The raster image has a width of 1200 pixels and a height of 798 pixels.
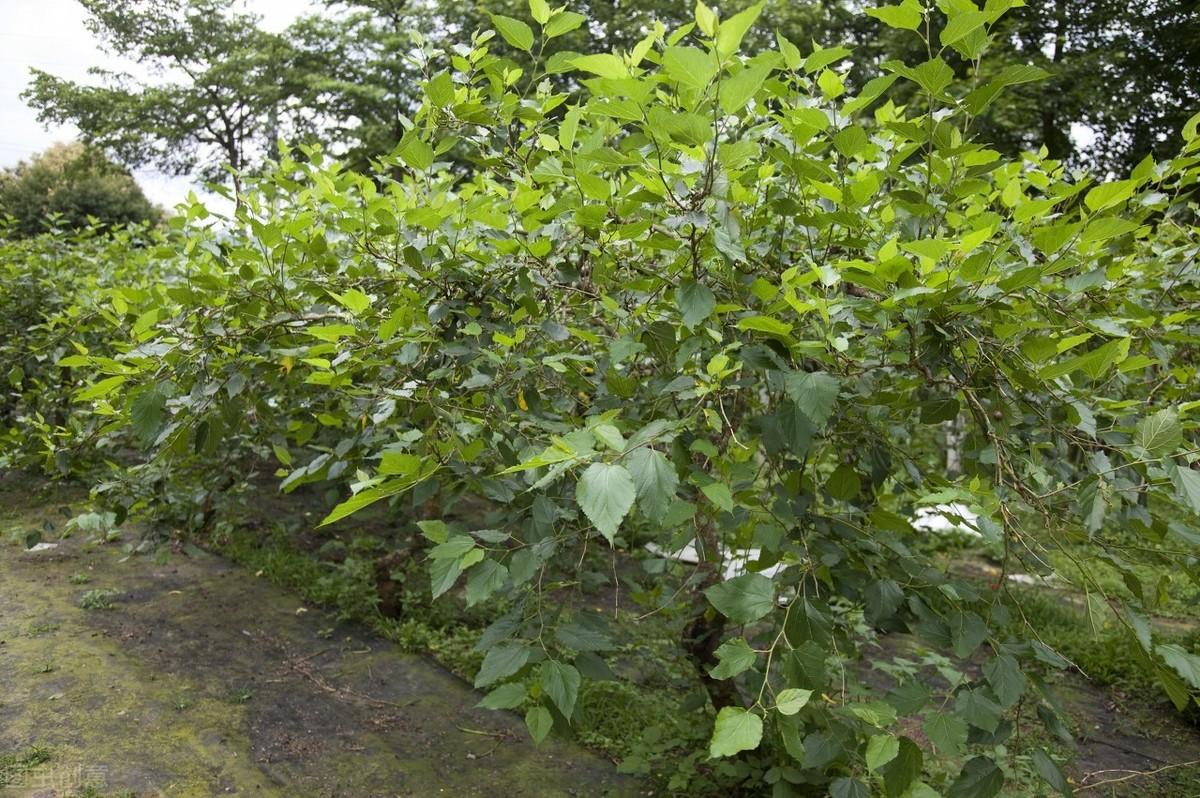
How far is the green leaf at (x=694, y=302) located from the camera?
1223mm

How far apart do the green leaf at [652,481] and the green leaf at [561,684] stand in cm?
35

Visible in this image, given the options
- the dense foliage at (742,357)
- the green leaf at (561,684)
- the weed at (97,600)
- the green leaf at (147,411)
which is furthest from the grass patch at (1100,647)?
the weed at (97,600)

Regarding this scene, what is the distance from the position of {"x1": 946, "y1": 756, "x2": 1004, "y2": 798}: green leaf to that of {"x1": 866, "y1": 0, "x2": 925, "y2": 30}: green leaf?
46.0 inches

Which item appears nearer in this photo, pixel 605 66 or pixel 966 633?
pixel 605 66

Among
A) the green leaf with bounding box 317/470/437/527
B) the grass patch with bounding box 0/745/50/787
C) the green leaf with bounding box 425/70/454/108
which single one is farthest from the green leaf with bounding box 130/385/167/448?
the grass patch with bounding box 0/745/50/787

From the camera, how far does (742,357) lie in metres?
1.25

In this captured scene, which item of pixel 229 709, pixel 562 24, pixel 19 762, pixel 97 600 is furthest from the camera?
pixel 97 600

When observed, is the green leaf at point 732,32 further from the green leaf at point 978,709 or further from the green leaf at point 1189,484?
the green leaf at point 978,709

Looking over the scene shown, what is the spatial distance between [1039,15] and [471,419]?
13504 millimetres

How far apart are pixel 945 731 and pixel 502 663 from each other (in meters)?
0.71

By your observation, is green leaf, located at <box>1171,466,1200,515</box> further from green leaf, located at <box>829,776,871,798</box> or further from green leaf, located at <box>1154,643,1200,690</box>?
green leaf, located at <box>829,776,871,798</box>

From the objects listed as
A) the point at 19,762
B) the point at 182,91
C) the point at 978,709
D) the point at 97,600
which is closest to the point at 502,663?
the point at 978,709

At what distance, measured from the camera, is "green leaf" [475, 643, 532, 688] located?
1.18m

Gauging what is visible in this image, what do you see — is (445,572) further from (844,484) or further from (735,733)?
(844,484)
